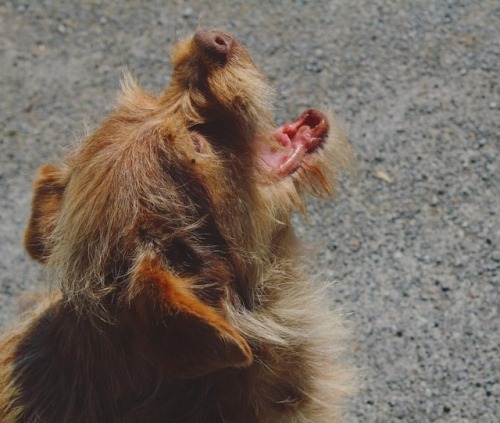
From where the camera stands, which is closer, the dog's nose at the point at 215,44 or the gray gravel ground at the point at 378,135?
the dog's nose at the point at 215,44

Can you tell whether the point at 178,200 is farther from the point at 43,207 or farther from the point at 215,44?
the point at 43,207

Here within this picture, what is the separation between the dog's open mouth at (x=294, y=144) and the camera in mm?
2962

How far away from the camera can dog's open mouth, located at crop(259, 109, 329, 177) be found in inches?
117

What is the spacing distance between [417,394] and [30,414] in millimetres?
2161

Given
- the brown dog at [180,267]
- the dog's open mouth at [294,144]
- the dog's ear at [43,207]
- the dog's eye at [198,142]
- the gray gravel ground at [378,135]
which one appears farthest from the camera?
the gray gravel ground at [378,135]

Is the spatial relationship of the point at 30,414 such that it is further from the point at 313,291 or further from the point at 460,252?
the point at 460,252

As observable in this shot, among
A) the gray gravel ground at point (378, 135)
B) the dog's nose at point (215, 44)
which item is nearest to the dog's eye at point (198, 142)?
the dog's nose at point (215, 44)

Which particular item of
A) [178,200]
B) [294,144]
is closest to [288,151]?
[294,144]

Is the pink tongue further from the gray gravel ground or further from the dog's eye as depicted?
the gray gravel ground

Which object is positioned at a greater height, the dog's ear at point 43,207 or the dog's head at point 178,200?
the dog's head at point 178,200

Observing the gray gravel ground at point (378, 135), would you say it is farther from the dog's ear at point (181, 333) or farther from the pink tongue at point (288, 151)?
the dog's ear at point (181, 333)

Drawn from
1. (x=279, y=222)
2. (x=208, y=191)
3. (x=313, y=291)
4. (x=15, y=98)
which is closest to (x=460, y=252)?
(x=313, y=291)

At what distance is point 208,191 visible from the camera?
8.57 ft

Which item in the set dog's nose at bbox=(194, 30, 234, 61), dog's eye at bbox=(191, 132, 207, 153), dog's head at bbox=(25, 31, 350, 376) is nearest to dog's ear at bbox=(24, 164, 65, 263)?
dog's head at bbox=(25, 31, 350, 376)
